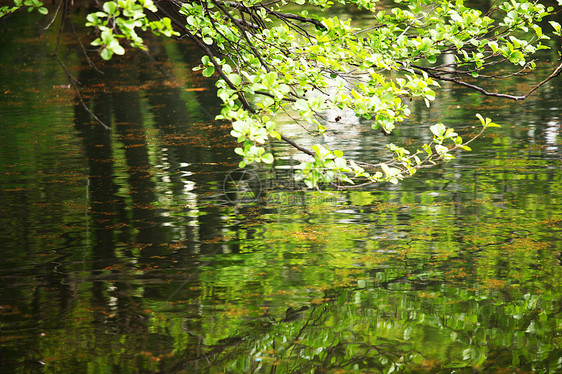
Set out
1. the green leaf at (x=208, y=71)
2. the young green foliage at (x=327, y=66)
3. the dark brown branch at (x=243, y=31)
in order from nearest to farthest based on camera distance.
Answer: the young green foliage at (x=327, y=66) → the dark brown branch at (x=243, y=31) → the green leaf at (x=208, y=71)

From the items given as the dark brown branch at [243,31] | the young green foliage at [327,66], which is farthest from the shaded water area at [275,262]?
the dark brown branch at [243,31]

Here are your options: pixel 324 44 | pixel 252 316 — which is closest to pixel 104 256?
pixel 252 316

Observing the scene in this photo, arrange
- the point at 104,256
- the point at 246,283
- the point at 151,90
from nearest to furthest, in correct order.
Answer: the point at 246,283 → the point at 104,256 → the point at 151,90

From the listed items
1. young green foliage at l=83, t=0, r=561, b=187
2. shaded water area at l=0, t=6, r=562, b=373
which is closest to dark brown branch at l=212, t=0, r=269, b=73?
young green foliage at l=83, t=0, r=561, b=187

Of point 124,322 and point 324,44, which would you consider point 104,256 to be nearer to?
point 124,322

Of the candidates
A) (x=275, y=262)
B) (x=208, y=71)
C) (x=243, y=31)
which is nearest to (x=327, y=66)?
(x=243, y=31)

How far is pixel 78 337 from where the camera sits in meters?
5.62

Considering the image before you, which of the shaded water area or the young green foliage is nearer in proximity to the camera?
the young green foliage

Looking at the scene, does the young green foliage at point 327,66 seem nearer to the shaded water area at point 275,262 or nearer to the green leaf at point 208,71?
the green leaf at point 208,71

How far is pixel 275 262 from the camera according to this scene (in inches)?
281

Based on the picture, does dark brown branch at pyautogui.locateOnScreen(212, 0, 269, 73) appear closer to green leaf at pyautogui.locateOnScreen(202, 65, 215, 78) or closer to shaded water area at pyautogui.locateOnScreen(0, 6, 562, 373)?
green leaf at pyautogui.locateOnScreen(202, 65, 215, 78)

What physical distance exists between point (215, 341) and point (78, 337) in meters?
1.16

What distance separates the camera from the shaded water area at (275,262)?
5.27 m

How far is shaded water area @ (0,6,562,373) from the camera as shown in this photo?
527 cm
